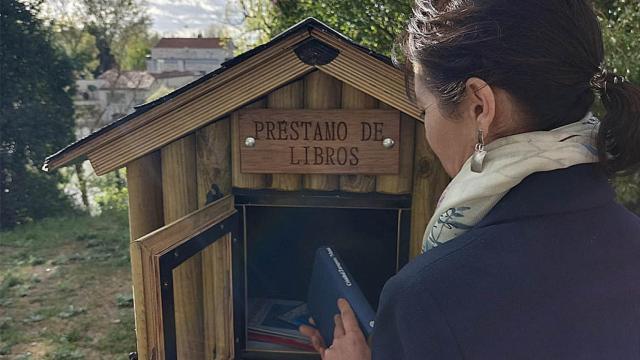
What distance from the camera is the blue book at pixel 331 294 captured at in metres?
2.01

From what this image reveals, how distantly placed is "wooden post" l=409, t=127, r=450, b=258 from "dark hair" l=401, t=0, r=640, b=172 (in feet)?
3.78

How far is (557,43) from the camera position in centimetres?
114

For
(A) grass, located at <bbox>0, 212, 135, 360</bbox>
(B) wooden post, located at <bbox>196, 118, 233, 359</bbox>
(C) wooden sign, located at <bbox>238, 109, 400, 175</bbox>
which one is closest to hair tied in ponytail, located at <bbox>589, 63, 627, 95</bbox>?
(C) wooden sign, located at <bbox>238, 109, 400, 175</bbox>

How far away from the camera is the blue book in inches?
79.3

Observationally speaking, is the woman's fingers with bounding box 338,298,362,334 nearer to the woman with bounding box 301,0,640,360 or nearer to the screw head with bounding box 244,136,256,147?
the woman with bounding box 301,0,640,360

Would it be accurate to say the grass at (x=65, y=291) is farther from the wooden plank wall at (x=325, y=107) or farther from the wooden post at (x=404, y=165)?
the wooden post at (x=404, y=165)

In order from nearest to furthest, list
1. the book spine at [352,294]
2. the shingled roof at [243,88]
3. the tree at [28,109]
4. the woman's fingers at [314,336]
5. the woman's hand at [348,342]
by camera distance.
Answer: the woman's hand at [348,342] → the book spine at [352,294] → the shingled roof at [243,88] → the woman's fingers at [314,336] → the tree at [28,109]

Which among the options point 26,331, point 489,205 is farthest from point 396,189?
point 26,331

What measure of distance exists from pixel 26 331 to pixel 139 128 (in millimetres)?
4979

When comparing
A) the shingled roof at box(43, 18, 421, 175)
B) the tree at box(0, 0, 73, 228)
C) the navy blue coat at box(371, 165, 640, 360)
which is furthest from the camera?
the tree at box(0, 0, 73, 228)

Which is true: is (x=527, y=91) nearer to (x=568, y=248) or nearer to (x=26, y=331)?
(x=568, y=248)

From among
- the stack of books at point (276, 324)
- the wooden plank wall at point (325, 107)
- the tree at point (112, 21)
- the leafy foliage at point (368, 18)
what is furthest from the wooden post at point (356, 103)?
the tree at point (112, 21)

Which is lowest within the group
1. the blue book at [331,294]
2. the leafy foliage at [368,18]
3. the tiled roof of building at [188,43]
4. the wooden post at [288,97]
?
the blue book at [331,294]

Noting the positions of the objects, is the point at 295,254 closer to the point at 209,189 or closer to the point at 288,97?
the point at 209,189
